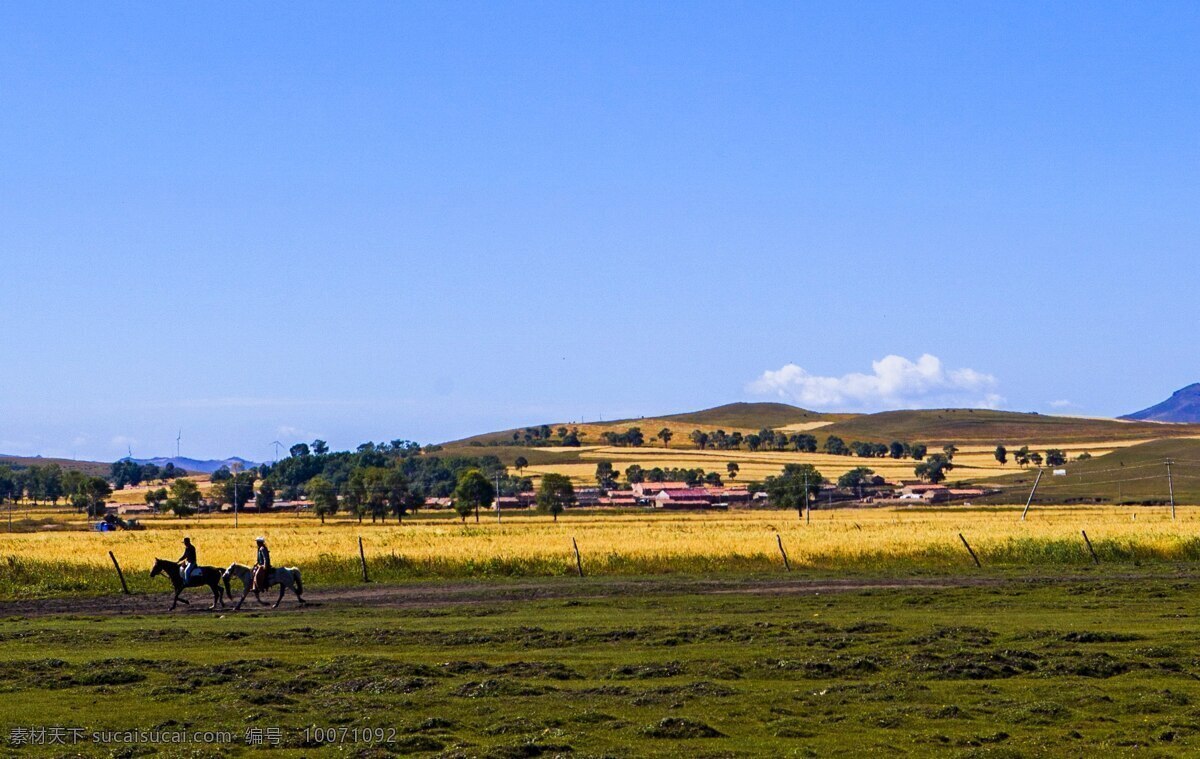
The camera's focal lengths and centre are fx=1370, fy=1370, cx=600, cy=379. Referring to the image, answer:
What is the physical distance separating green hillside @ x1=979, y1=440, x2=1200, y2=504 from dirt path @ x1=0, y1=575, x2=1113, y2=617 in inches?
4034

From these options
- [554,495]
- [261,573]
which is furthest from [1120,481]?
[261,573]

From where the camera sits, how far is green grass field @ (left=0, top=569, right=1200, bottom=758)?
16.7 m

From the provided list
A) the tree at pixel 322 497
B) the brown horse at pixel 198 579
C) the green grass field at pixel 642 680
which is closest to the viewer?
the green grass field at pixel 642 680

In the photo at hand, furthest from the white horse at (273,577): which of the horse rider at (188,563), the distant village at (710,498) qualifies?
the distant village at (710,498)

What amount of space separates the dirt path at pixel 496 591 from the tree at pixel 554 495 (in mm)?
97670

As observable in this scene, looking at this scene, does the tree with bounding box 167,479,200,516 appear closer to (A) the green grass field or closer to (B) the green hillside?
(B) the green hillside

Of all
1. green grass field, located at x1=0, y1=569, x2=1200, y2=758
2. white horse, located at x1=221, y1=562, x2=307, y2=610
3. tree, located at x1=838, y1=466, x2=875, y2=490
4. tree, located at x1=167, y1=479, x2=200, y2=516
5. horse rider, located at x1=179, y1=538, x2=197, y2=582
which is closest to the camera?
green grass field, located at x1=0, y1=569, x2=1200, y2=758

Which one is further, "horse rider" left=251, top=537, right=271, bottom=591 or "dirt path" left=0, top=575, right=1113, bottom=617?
"dirt path" left=0, top=575, right=1113, bottom=617

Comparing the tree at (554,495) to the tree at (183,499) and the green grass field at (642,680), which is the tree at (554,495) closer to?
the tree at (183,499)

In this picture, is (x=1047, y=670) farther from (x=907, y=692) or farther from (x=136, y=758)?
(x=136, y=758)

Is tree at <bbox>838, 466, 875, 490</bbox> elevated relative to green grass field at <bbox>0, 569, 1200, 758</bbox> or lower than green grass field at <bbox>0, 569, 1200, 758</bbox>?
elevated

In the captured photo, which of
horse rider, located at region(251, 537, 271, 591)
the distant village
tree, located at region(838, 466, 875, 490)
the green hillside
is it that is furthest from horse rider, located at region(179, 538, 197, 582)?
tree, located at region(838, 466, 875, 490)

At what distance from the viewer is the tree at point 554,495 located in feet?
476

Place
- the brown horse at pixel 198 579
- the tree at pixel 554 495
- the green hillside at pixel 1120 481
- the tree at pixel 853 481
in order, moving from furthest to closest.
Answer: the tree at pixel 853 481, the tree at pixel 554 495, the green hillside at pixel 1120 481, the brown horse at pixel 198 579
